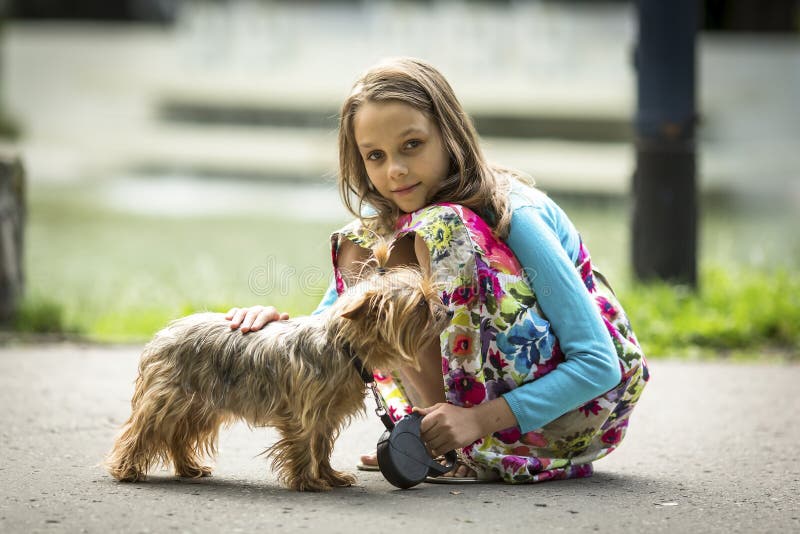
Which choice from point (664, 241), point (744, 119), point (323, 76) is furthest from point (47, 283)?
point (744, 119)

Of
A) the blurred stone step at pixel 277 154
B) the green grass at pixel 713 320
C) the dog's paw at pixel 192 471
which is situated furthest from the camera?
the blurred stone step at pixel 277 154

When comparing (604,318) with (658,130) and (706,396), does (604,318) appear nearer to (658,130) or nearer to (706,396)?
(706,396)

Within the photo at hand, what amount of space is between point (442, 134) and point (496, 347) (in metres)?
0.83

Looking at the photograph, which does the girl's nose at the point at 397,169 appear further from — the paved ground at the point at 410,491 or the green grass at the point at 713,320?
the green grass at the point at 713,320

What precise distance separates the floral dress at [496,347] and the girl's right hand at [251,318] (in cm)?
45

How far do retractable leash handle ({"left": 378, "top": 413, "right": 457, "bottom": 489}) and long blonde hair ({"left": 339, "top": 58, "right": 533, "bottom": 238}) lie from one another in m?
0.79

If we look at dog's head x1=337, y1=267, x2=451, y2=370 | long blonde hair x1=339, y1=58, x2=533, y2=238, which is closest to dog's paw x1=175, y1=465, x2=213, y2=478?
dog's head x1=337, y1=267, x2=451, y2=370

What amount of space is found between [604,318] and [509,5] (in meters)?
11.6

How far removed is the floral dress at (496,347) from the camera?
3883mm

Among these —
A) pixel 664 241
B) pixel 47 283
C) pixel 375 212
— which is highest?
pixel 375 212

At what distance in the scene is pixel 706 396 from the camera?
5.79 meters

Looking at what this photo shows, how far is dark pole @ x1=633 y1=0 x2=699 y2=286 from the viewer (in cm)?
741

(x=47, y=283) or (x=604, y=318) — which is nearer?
(x=604, y=318)

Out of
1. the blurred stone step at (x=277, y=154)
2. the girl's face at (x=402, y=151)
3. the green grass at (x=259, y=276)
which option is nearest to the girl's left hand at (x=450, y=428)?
the girl's face at (x=402, y=151)
